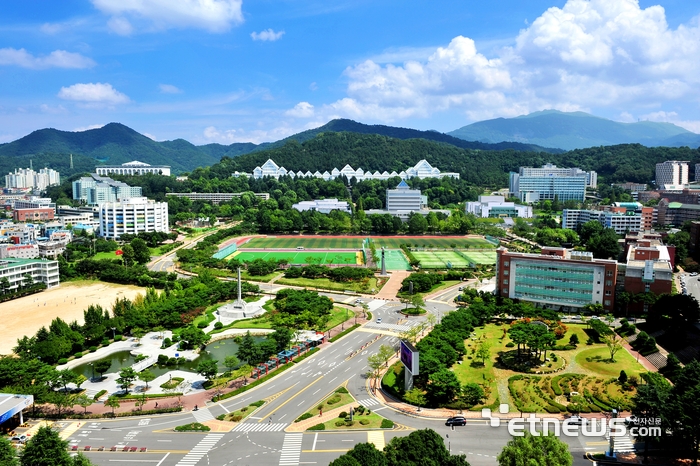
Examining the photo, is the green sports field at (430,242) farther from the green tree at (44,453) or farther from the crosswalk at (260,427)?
the green tree at (44,453)

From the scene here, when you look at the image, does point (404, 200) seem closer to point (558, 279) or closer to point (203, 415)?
point (558, 279)

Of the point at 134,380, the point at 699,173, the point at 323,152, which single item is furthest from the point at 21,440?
the point at 699,173

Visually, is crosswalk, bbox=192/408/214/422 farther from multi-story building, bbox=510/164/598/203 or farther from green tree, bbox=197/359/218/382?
multi-story building, bbox=510/164/598/203

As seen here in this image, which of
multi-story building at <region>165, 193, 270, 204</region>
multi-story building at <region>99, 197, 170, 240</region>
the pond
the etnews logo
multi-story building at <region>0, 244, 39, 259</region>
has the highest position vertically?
multi-story building at <region>165, 193, 270, 204</region>

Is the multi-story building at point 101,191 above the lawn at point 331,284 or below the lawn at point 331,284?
above

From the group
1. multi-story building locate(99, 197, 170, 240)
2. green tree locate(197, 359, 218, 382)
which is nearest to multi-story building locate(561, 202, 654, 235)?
green tree locate(197, 359, 218, 382)

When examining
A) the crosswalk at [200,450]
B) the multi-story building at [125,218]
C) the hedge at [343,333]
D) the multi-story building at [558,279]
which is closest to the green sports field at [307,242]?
the multi-story building at [125,218]

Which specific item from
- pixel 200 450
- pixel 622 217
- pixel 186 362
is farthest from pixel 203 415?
pixel 622 217
